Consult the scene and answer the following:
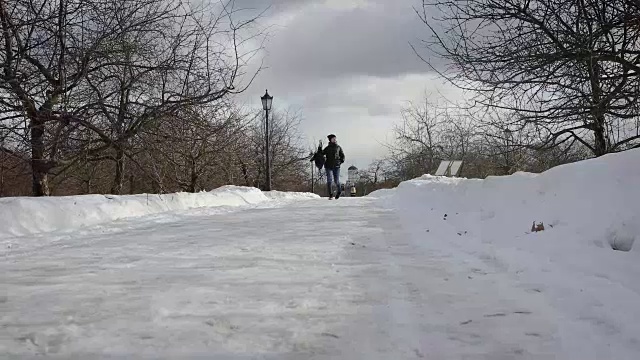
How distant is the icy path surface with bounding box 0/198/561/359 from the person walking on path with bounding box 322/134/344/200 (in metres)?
11.3

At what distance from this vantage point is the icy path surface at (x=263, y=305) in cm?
212

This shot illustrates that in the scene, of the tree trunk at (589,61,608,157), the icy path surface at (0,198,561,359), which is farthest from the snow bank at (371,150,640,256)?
the tree trunk at (589,61,608,157)

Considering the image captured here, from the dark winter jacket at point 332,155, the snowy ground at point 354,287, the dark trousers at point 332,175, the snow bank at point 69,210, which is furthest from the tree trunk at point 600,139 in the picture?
the dark trousers at point 332,175

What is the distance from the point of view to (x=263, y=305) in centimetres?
272

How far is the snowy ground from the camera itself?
2.16 m

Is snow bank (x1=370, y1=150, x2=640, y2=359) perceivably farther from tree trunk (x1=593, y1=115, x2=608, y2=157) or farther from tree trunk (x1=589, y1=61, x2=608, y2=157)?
tree trunk (x1=593, y1=115, x2=608, y2=157)

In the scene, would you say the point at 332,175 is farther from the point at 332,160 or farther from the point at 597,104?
the point at 597,104

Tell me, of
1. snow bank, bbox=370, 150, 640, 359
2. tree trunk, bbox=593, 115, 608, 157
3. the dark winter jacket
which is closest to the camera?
snow bank, bbox=370, 150, 640, 359

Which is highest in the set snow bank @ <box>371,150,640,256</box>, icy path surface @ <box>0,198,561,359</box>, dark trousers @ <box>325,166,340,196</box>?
dark trousers @ <box>325,166,340,196</box>

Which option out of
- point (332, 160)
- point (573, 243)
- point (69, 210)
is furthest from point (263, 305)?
point (332, 160)

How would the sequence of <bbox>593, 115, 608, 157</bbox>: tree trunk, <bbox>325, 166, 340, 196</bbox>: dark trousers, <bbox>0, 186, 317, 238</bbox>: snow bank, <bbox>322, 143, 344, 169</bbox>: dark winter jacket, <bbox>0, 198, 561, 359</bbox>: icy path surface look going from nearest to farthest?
<bbox>0, 198, 561, 359</bbox>: icy path surface < <bbox>0, 186, 317, 238</bbox>: snow bank < <bbox>593, 115, 608, 157</bbox>: tree trunk < <bbox>322, 143, 344, 169</bbox>: dark winter jacket < <bbox>325, 166, 340, 196</bbox>: dark trousers

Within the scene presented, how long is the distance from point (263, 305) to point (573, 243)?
2.47m

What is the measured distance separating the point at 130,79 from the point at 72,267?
5.49 meters

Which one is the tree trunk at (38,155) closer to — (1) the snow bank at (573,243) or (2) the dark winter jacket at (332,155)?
(1) the snow bank at (573,243)
